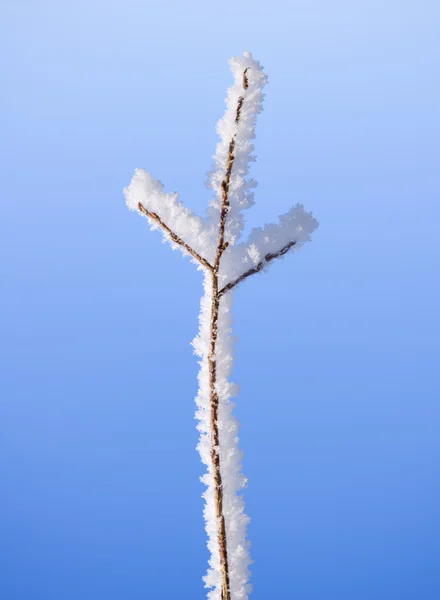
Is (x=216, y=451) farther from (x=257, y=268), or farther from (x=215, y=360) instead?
(x=257, y=268)

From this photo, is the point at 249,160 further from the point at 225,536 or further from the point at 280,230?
the point at 225,536

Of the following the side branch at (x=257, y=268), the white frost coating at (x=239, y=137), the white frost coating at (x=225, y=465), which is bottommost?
the white frost coating at (x=225, y=465)

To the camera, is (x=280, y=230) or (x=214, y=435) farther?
(x=280, y=230)

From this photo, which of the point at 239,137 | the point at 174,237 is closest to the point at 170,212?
the point at 174,237

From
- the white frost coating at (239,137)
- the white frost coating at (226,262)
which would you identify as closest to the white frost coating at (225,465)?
the white frost coating at (226,262)

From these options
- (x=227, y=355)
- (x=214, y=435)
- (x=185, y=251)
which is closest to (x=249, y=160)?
(x=185, y=251)

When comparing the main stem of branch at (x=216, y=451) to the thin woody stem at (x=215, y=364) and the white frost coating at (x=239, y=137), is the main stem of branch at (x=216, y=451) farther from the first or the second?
the white frost coating at (x=239, y=137)

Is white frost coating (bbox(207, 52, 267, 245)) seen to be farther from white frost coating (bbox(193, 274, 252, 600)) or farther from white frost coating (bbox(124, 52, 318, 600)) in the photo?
white frost coating (bbox(193, 274, 252, 600))

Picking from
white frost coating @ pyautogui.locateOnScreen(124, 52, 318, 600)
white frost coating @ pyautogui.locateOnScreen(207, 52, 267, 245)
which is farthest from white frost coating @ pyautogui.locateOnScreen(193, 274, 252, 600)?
white frost coating @ pyautogui.locateOnScreen(207, 52, 267, 245)
